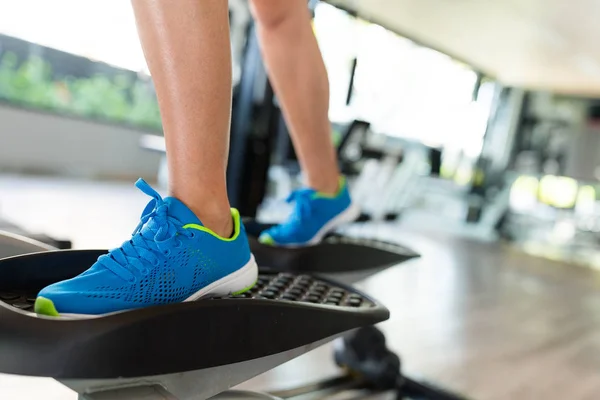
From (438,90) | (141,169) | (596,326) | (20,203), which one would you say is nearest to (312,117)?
(596,326)

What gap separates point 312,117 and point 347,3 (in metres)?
3.33

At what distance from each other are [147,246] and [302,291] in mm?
289

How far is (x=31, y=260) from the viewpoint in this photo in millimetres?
646

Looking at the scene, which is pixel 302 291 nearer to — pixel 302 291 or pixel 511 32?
pixel 302 291

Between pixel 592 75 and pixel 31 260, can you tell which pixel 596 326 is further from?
pixel 592 75

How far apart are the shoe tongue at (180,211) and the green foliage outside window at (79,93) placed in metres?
4.43

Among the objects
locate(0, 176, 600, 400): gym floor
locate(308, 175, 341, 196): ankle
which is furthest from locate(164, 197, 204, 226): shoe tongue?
locate(0, 176, 600, 400): gym floor

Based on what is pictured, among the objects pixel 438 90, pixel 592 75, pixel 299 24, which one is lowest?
pixel 299 24

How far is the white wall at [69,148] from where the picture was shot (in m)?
4.91

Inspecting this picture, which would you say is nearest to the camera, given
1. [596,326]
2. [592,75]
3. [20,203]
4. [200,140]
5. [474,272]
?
[200,140]

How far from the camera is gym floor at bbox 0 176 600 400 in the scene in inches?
60.6

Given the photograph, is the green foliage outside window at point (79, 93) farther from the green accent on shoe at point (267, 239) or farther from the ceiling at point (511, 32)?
the green accent on shoe at point (267, 239)

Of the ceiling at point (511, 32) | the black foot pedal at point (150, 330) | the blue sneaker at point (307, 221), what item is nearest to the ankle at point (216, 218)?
the black foot pedal at point (150, 330)

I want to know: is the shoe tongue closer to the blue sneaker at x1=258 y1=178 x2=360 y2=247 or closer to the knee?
the blue sneaker at x1=258 y1=178 x2=360 y2=247
